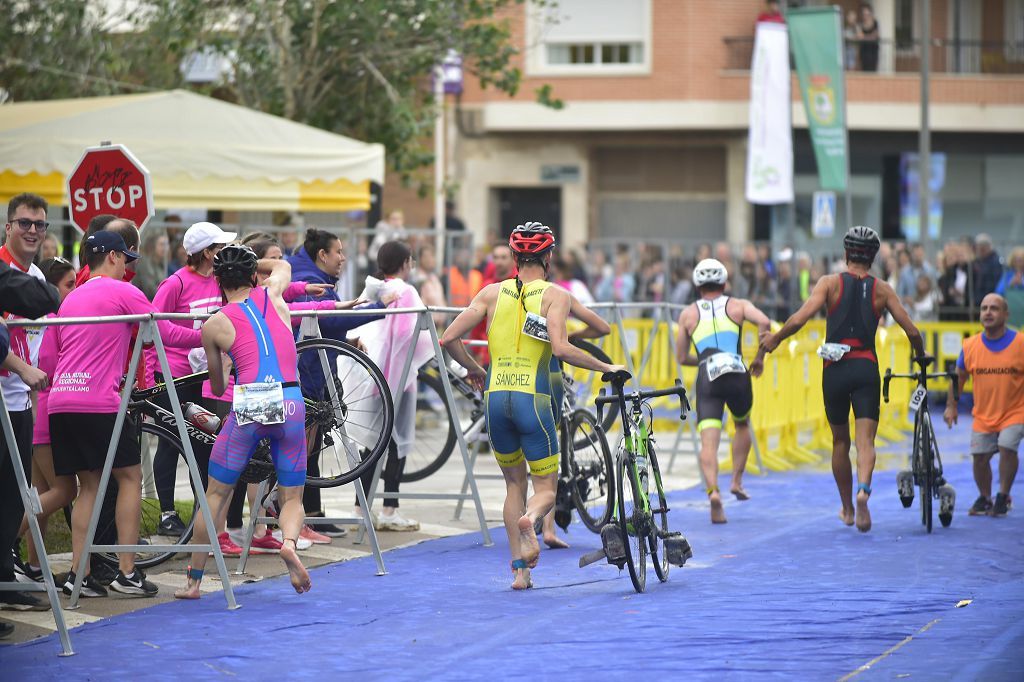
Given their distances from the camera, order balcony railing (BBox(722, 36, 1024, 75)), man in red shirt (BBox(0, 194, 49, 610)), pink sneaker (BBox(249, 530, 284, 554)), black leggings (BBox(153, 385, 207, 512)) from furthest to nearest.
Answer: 1. balcony railing (BBox(722, 36, 1024, 75))
2. pink sneaker (BBox(249, 530, 284, 554))
3. black leggings (BBox(153, 385, 207, 512))
4. man in red shirt (BBox(0, 194, 49, 610))

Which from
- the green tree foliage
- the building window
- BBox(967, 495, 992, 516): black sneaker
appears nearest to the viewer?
BBox(967, 495, 992, 516): black sneaker

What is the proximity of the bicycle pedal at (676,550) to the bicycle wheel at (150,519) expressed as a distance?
8.66 ft

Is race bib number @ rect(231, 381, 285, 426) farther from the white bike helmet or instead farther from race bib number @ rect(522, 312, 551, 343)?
the white bike helmet

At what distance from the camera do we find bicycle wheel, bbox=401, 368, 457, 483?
12.4 metres

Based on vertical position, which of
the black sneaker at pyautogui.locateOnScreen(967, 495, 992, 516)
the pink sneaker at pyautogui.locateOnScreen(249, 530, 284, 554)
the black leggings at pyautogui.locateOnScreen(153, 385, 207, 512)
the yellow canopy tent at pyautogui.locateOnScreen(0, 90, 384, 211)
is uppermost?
the yellow canopy tent at pyautogui.locateOnScreen(0, 90, 384, 211)

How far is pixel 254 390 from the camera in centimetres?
865

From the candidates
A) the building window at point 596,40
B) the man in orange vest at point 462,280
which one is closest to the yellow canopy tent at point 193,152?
the man in orange vest at point 462,280

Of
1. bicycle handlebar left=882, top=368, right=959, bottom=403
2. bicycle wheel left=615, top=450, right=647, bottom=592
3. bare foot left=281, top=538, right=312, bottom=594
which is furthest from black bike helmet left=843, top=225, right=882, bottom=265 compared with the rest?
bare foot left=281, top=538, right=312, bottom=594

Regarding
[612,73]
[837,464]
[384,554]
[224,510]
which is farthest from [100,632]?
[612,73]

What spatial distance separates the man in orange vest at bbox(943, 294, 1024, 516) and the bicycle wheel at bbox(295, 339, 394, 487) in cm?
454

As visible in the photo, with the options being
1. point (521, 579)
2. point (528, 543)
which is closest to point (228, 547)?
point (521, 579)

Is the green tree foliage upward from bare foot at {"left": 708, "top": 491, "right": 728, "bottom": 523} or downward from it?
upward

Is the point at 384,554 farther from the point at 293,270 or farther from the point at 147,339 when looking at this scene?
the point at 147,339

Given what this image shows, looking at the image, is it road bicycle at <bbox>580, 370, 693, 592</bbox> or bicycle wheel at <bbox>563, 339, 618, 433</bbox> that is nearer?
road bicycle at <bbox>580, 370, 693, 592</bbox>
